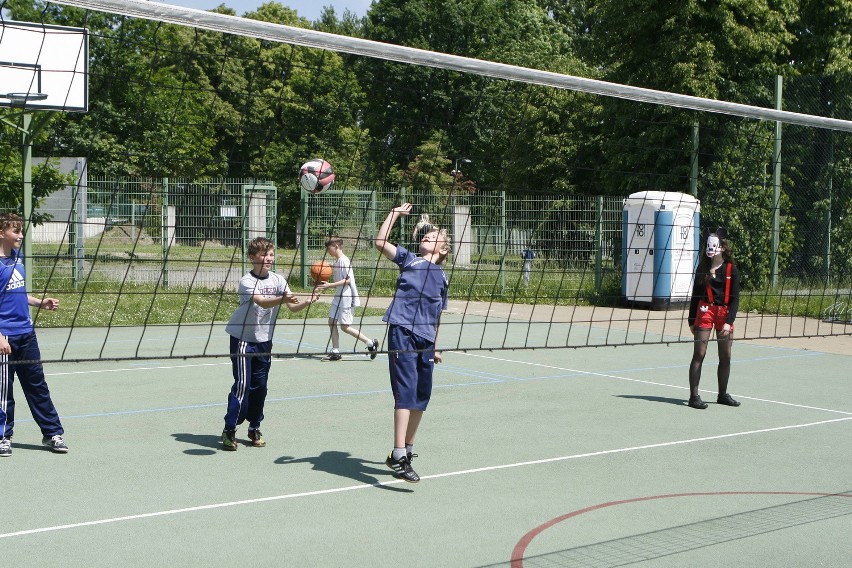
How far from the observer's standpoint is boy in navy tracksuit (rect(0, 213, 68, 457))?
776 centimetres

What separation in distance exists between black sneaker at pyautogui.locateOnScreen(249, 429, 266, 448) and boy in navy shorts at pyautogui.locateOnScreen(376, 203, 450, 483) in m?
1.47

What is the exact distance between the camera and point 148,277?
16078 mm

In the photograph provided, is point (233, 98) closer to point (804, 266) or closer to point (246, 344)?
point (246, 344)

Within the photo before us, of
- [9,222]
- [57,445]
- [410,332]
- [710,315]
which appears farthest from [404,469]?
[710,315]

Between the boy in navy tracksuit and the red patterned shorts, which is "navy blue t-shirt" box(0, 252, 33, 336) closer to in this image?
the boy in navy tracksuit

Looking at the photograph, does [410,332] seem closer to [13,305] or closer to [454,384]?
[13,305]

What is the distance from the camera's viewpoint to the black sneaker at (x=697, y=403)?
10.4m

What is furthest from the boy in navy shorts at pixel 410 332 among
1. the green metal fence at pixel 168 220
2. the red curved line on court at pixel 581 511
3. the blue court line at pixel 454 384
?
the blue court line at pixel 454 384

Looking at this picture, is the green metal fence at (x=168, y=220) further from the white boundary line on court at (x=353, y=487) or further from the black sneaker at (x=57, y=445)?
the white boundary line on court at (x=353, y=487)

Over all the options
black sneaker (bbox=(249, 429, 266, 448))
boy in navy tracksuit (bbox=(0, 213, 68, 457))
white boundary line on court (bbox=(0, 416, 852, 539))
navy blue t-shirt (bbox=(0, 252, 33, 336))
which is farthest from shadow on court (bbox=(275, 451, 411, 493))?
navy blue t-shirt (bbox=(0, 252, 33, 336))

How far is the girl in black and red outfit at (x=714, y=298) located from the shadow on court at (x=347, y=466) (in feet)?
13.5

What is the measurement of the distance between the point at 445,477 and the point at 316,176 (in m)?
2.38

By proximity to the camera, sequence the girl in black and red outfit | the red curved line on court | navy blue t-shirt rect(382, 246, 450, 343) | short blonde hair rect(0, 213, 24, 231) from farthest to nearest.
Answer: the girl in black and red outfit, short blonde hair rect(0, 213, 24, 231), navy blue t-shirt rect(382, 246, 450, 343), the red curved line on court

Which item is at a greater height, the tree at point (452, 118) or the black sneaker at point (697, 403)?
the tree at point (452, 118)
